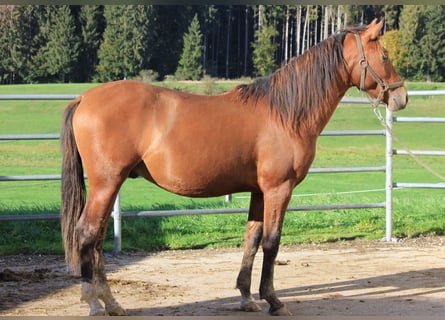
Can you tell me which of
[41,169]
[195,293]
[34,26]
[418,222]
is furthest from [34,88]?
[195,293]

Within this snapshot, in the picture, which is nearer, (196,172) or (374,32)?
(196,172)

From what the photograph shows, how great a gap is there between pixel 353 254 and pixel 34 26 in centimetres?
3450

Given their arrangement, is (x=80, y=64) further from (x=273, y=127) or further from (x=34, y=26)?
(x=273, y=127)

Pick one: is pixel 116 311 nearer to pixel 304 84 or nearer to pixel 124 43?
pixel 304 84

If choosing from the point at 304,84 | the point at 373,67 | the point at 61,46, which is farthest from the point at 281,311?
the point at 61,46

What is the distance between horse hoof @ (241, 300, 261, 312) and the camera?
4.97 metres

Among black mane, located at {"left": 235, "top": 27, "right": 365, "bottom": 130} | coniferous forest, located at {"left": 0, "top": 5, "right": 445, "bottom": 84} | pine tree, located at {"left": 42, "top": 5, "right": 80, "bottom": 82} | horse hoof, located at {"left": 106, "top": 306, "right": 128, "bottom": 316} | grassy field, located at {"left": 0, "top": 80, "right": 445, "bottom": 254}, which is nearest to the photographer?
horse hoof, located at {"left": 106, "top": 306, "right": 128, "bottom": 316}

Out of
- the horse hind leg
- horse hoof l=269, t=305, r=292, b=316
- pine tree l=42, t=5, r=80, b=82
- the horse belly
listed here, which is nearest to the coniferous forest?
pine tree l=42, t=5, r=80, b=82

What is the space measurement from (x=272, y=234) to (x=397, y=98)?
134cm

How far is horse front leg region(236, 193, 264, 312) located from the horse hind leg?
883 mm

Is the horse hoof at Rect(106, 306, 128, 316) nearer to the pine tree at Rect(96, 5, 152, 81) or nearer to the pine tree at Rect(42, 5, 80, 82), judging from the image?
the pine tree at Rect(96, 5, 152, 81)

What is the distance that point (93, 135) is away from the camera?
4633 millimetres

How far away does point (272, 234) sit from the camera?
4.83 m

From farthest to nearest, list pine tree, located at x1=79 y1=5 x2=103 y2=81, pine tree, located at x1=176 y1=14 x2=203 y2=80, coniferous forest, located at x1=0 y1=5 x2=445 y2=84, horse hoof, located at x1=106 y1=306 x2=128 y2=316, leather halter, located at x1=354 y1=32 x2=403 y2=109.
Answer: pine tree, located at x1=176 y1=14 x2=203 y2=80 → pine tree, located at x1=79 y1=5 x2=103 y2=81 → coniferous forest, located at x1=0 y1=5 x2=445 y2=84 → leather halter, located at x1=354 y1=32 x2=403 y2=109 → horse hoof, located at x1=106 y1=306 x2=128 y2=316
